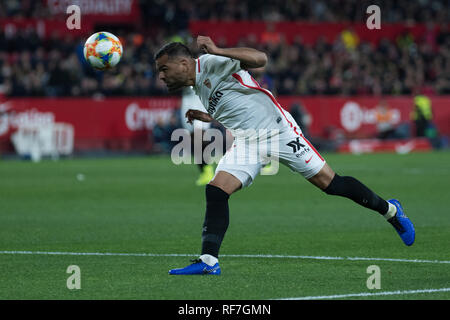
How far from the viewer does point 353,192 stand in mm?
7645

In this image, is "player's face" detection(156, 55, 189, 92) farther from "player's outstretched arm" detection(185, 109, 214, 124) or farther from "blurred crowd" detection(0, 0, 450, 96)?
"blurred crowd" detection(0, 0, 450, 96)

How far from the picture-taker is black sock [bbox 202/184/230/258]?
23.4 ft

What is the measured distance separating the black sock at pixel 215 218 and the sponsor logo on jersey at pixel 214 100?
2.30 ft

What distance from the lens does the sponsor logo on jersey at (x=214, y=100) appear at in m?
7.37

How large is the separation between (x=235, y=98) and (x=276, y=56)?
2400cm

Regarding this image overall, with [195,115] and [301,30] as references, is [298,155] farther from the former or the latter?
[301,30]

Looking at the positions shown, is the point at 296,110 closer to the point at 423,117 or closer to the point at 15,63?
the point at 423,117

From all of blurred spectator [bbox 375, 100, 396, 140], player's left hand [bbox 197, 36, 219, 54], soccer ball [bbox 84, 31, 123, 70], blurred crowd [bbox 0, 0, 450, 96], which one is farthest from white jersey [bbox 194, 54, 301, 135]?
blurred spectator [bbox 375, 100, 396, 140]

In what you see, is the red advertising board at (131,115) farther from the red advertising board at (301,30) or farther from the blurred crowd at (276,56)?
the red advertising board at (301,30)

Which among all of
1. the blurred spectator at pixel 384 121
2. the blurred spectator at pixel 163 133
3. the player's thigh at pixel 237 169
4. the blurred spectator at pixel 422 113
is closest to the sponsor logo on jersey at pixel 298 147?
the player's thigh at pixel 237 169

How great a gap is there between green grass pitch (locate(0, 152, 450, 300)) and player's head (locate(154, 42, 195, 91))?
1.56 m

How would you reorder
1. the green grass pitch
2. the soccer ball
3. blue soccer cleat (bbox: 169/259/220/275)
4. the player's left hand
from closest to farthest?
1. the green grass pitch
2. the player's left hand
3. blue soccer cleat (bbox: 169/259/220/275)
4. the soccer ball

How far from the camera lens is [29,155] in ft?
83.3
